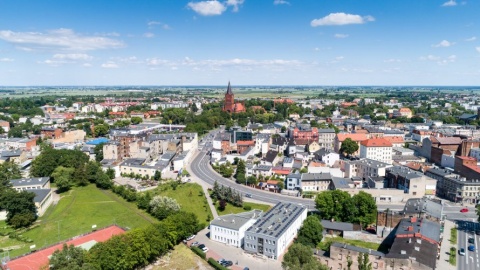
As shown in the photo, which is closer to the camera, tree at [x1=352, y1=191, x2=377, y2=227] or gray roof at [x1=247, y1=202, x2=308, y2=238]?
gray roof at [x1=247, y1=202, x2=308, y2=238]

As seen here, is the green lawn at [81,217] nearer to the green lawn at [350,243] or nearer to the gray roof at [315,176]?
the green lawn at [350,243]

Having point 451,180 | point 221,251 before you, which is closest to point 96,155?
point 221,251

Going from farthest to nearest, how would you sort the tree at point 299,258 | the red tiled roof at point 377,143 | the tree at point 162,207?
1. the red tiled roof at point 377,143
2. the tree at point 162,207
3. the tree at point 299,258

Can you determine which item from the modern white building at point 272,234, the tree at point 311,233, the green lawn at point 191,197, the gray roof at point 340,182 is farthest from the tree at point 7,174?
the gray roof at point 340,182

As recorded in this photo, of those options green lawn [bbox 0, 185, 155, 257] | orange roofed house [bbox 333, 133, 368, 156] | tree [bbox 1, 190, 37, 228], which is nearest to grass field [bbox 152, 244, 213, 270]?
green lawn [bbox 0, 185, 155, 257]

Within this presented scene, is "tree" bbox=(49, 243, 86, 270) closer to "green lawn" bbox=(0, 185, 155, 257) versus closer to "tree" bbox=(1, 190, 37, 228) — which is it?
"green lawn" bbox=(0, 185, 155, 257)

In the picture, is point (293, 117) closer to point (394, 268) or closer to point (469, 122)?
point (469, 122)
